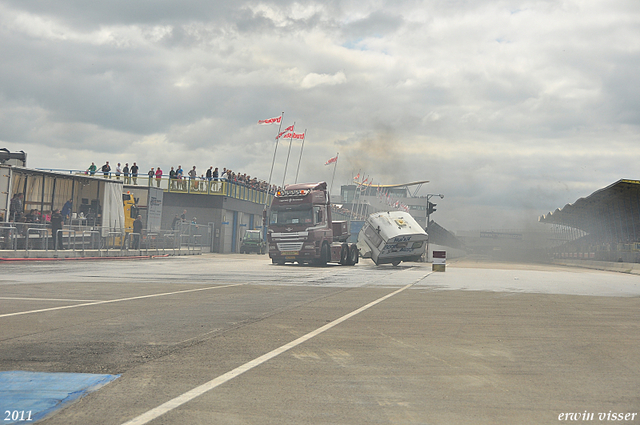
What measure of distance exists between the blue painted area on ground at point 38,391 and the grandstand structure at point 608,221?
38947mm

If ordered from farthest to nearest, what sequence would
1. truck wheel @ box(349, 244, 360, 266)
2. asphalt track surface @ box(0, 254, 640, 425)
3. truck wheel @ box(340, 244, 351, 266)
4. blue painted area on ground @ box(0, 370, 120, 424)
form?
truck wheel @ box(349, 244, 360, 266), truck wheel @ box(340, 244, 351, 266), asphalt track surface @ box(0, 254, 640, 425), blue painted area on ground @ box(0, 370, 120, 424)

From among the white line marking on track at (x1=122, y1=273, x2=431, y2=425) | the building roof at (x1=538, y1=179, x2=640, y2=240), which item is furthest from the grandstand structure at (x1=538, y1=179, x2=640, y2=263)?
the white line marking on track at (x1=122, y1=273, x2=431, y2=425)

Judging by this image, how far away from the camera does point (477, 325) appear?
30.2 feet

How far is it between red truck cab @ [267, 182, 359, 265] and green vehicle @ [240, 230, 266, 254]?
2194cm

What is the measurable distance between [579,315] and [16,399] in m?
9.11

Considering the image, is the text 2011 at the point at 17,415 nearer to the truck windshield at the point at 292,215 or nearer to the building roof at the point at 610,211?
the truck windshield at the point at 292,215

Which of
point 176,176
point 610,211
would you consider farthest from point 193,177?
point 610,211

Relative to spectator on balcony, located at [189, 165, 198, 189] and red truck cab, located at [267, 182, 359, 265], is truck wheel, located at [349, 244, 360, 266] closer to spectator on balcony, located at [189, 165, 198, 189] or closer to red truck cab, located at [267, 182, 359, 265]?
red truck cab, located at [267, 182, 359, 265]

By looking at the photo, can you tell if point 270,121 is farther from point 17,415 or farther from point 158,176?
point 17,415

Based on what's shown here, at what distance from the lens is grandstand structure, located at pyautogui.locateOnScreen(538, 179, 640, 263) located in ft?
153

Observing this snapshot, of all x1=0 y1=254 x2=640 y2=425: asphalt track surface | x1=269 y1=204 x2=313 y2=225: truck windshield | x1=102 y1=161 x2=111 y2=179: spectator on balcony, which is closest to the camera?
x1=0 y1=254 x2=640 y2=425: asphalt track surface

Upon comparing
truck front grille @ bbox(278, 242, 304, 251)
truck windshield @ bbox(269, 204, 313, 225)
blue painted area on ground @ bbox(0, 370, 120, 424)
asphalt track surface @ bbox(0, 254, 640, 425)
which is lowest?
blue painted area on ground @ bbox(0, 370, 120, 424)

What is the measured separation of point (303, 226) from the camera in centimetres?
3023

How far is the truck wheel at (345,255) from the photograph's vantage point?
32.1 meters
